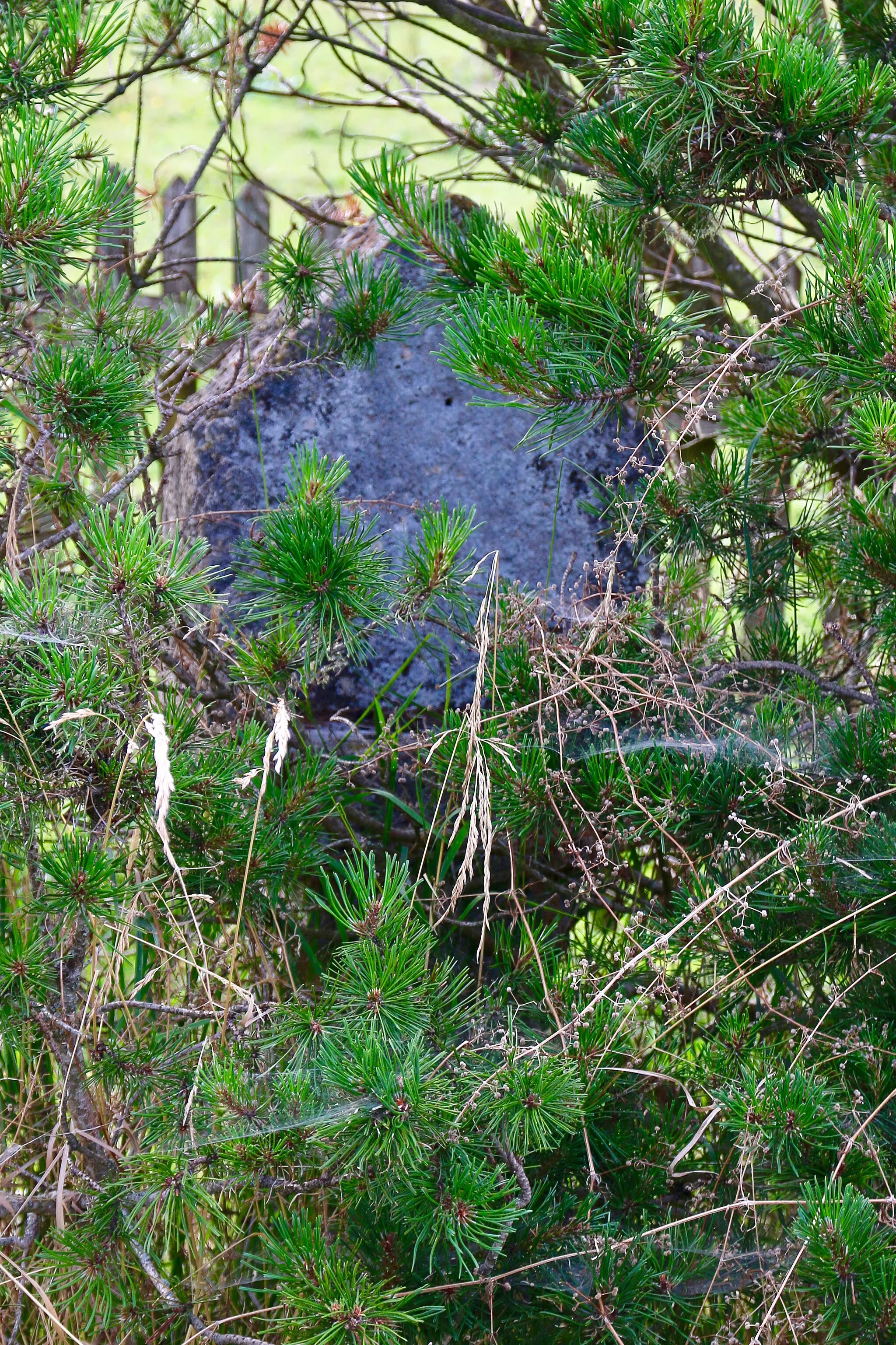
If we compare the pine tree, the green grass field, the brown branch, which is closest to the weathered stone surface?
the pine tree

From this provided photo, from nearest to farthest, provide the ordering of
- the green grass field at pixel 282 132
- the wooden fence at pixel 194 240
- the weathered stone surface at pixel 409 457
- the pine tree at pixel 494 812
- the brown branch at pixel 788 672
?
the pine tree at pixel 494 812, the brown branch at pixel 788 672, the weathered stone surface at pixel 409 457, the wooden fence at pixel 194 240, the green grass field at pixel 282 132

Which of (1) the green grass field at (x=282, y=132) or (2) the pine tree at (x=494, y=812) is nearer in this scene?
(2) the pine tree at (x=494, y=812)

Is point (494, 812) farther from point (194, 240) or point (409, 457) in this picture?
point (194, 240)

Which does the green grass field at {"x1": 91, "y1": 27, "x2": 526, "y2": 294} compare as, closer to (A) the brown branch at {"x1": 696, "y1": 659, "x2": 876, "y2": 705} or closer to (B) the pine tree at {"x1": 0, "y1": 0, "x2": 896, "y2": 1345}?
(B) the pine tree at {"x1": 0, "y1": 0, "x2": 896, "y2": 1345}

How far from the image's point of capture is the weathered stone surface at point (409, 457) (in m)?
2.08

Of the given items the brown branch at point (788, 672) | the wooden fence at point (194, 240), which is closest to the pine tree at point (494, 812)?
Result: the brown branch at point (788, 672)

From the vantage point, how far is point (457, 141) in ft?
7.22

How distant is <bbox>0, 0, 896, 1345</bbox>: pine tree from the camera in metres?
1.25

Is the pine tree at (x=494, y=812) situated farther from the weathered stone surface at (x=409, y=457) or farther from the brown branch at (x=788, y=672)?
the weathered stone surface at (x=409, y=457)

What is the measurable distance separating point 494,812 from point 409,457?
0.80 meters

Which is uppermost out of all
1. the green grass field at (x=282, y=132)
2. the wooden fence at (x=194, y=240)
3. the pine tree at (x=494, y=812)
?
the green grass field at (x=282, y=132)

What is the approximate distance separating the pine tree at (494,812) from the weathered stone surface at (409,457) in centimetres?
26

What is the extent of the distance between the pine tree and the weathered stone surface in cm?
26

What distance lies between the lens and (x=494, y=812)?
1574 millimetres
